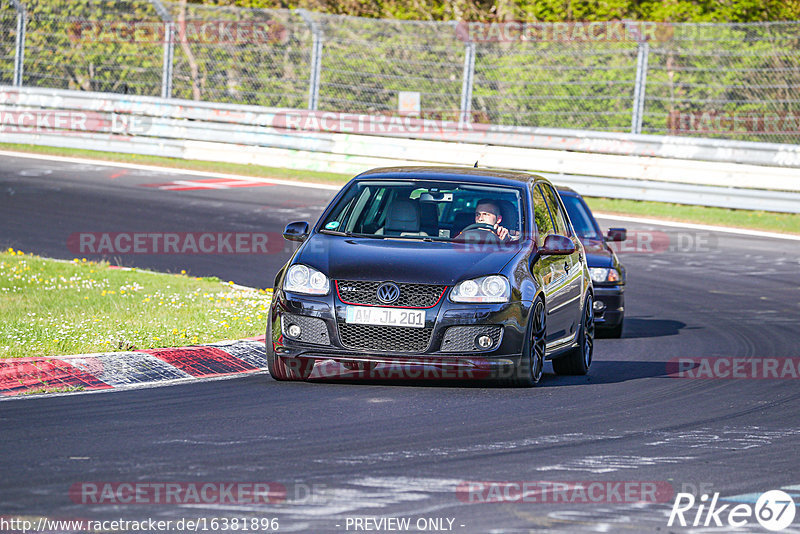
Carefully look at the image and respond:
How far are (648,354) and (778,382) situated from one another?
179 cm

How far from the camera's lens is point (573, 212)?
576 inches

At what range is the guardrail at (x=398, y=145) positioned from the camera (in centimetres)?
2259

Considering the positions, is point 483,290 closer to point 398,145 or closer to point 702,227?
point 702,227

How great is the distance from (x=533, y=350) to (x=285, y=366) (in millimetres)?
1716

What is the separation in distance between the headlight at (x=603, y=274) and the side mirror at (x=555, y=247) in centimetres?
338

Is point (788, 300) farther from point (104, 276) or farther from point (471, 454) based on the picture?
point (471, 454)

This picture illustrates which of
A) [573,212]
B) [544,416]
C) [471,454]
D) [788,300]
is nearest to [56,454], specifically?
[471,454]

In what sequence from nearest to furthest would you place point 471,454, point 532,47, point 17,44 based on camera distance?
point 471,454
point 532,47
point 17,44

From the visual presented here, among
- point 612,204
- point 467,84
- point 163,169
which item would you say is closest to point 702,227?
point 612,204

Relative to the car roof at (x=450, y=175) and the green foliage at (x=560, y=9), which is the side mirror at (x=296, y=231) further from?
the green foliage at (x=560, y=9)

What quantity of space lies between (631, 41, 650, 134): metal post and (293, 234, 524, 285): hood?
556 inches

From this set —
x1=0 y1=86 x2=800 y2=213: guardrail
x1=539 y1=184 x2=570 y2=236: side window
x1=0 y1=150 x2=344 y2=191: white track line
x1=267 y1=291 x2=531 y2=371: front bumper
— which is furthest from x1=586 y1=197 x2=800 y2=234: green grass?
x1=267 y1=291 x2=531 y2=371: front bumper

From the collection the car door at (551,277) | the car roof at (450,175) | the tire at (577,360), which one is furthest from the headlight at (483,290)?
the tire at (577,360)

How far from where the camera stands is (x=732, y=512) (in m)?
6.02
